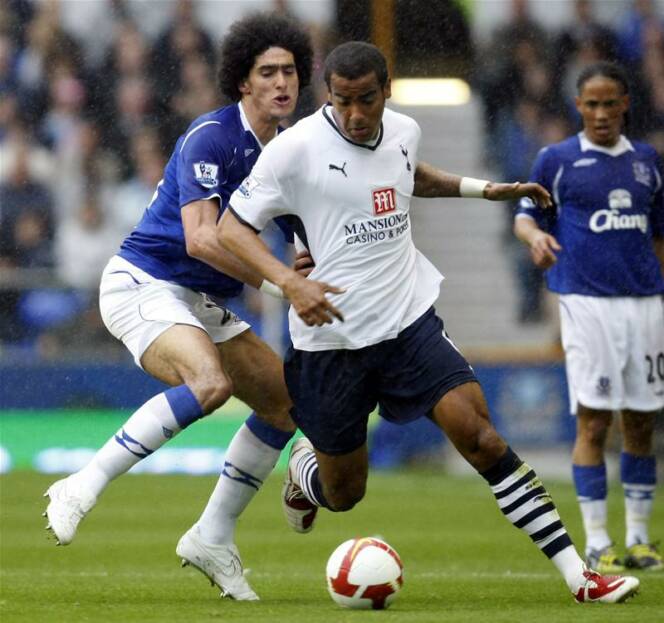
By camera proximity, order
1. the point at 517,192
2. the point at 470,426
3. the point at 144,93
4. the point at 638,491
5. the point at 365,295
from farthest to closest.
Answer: the point at 144,93 < the point at 638,491 < the point at 517,192 < the point at 365,295 < the point at 470,426

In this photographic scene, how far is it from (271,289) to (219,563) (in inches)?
53.7

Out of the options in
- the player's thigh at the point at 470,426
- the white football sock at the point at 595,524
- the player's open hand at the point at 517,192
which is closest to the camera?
the player's thigh at the point at 470,426

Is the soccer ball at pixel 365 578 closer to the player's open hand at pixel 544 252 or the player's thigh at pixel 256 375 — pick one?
the player's thigh at pixel 256 375

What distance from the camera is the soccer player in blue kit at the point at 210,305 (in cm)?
614

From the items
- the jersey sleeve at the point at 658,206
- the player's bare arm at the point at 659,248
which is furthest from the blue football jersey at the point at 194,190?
the player's bare arm at the point at 659,248

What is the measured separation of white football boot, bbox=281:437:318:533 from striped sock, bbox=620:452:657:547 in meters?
1.96

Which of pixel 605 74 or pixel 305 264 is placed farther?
pixel 605 74

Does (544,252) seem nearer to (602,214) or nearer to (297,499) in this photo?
(602,214)

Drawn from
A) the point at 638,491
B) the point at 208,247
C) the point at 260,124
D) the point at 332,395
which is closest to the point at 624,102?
the point at 638,491

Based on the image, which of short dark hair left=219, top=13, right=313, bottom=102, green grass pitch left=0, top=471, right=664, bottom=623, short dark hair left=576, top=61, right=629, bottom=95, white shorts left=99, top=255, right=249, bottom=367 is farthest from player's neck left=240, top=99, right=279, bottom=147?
short dark hair left=576, top=61, right=629, bottom=95

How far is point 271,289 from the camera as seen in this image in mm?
5879

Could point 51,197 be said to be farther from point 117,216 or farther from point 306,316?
point 306,316

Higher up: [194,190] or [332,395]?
[194,190]

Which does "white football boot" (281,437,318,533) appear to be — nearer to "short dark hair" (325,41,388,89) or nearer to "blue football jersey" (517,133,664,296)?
"short dark hair" (325,41,388,89)
